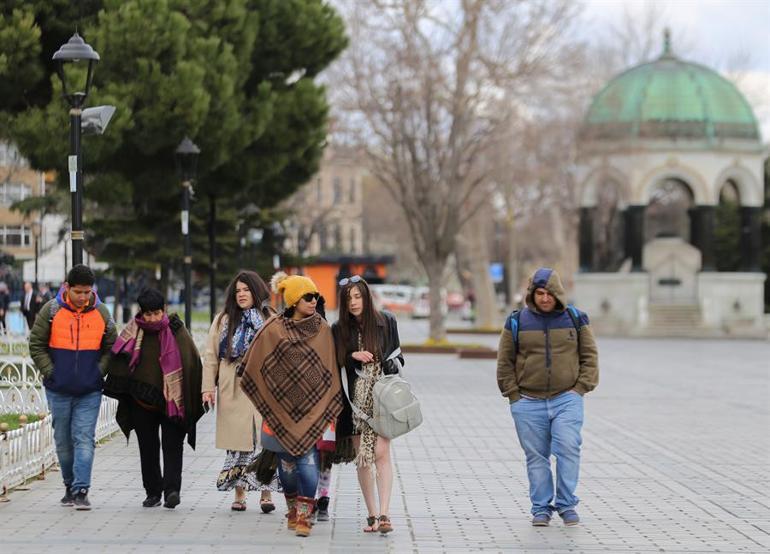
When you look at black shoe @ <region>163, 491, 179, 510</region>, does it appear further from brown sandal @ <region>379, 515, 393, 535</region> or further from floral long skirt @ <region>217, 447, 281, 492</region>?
brown sandal @ <region>379, 515, 393, 535</region>

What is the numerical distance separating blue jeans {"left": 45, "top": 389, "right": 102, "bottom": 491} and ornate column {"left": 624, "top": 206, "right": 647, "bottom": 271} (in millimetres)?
42590

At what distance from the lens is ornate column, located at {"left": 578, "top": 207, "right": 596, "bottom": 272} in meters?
52.4

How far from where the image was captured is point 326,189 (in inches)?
4119

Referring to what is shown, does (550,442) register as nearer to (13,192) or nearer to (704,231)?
(13,192)

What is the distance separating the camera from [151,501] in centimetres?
1027

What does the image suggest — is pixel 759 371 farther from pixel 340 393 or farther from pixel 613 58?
pixel 613 58

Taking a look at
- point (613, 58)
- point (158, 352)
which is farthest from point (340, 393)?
point (613, 58)

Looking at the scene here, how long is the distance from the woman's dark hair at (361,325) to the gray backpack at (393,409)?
20 centimetres

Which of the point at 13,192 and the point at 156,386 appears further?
the point at 13,192

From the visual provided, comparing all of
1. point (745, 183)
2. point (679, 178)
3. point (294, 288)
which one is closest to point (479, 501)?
point (294, 288)

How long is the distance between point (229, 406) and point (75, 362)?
106 cm

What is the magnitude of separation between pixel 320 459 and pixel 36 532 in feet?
5.91

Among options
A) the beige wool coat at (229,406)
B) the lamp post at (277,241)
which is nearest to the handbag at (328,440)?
the beige wool coat at (229,406)

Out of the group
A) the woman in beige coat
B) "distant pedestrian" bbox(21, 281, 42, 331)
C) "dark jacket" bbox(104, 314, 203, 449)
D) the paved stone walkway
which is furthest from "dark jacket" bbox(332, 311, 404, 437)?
"distant pedestrian" bbox(21, 281, 42, 331)
